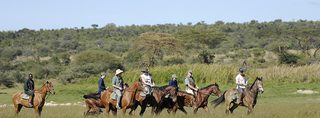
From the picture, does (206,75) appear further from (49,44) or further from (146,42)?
(49,44)

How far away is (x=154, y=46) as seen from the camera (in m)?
79.8

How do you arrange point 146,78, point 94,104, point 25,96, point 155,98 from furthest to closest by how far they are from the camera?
point 25,96
point 94,104
point 155,98
point 146,78

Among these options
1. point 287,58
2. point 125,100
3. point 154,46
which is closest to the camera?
point 125,100

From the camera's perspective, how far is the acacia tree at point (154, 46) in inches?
3056

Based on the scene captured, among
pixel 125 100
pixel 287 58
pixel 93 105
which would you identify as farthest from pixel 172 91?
pixel 287 58

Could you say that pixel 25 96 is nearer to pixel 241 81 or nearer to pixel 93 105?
pixel 93 105

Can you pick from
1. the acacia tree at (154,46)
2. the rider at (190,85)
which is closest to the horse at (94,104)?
the rider at (190,85)

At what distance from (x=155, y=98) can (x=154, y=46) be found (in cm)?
5460

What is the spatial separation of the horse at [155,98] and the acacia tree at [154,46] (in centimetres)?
4984

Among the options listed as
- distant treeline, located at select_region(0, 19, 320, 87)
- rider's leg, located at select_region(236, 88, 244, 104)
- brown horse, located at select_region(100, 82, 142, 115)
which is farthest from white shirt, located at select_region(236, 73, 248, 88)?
distant treeline, located at select_region(0, 19, 320, 87)

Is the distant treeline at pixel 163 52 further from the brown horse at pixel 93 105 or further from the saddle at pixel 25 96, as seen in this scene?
the brown horse at pixel 93 105

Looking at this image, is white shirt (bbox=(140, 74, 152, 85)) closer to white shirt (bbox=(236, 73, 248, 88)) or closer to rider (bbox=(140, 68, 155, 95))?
rider (bbox=(140, 68, 155, 95))

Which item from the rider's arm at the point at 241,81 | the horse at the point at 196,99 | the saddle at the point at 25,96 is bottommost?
the horse at the point at 196,99

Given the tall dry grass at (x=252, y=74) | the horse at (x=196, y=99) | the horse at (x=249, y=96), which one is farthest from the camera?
the tall dry grass at (x=252, y=74)
